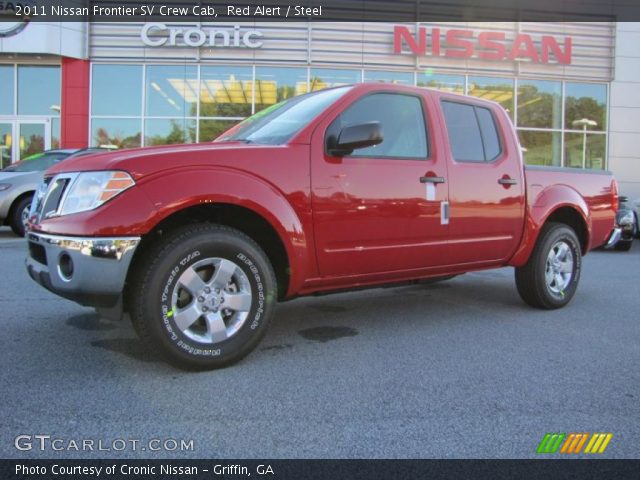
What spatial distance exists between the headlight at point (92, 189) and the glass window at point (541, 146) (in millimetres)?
16865

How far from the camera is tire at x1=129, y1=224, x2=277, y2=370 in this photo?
9.84 feet

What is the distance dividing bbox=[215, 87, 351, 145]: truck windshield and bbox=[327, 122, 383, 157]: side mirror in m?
0.26

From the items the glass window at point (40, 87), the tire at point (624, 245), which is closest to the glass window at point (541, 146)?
the tire at point (624, 245)

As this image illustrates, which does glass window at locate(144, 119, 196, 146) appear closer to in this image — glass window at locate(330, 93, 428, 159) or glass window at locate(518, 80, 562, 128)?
glass window at locate(518, 80, 562, 128)

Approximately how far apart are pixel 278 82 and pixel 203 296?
14.4 meters

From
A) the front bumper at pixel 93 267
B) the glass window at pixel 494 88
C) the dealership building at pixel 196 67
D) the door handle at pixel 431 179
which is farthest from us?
the glass window at pixel 494 88

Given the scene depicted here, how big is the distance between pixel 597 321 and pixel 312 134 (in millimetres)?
3045

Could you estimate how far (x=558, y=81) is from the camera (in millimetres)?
17875

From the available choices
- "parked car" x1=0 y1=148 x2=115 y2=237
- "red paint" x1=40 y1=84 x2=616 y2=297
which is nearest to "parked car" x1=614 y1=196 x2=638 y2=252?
"red paint" x1=40 y1=84 x2=616 y2=297

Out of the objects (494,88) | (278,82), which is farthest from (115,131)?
(494,88)

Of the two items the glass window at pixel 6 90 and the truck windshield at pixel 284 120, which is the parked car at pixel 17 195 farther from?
the glass window at pixel 6 90

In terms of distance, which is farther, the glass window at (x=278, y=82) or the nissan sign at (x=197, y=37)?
the glass window at (x=278, y=82)

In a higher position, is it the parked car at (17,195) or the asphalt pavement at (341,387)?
the parked car at (17,195)

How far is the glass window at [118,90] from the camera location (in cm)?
1644
